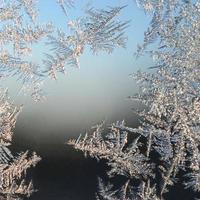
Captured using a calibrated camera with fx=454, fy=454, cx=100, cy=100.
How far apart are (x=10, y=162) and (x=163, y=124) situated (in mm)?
440

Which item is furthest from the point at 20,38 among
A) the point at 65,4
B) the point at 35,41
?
the point at 65,4

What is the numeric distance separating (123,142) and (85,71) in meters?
0.22

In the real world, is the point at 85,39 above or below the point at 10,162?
above

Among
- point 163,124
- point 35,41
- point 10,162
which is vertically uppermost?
point 35,41

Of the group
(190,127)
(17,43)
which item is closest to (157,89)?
(190,127)

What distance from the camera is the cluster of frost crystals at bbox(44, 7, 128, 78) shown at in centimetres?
120

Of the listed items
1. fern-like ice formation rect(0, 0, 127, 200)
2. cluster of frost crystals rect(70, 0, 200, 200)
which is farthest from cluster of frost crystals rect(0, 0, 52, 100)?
cluster of frost crystals rect(70, 0, 200, 200)

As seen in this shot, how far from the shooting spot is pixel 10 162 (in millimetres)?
1278

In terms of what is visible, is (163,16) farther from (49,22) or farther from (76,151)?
(76,151)

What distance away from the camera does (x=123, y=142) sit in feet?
4.04

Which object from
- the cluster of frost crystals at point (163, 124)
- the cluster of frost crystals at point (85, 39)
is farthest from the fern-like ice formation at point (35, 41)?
the cluster of frost crystals at point (163, 124)

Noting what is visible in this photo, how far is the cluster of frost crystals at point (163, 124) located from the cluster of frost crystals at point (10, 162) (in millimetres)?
165

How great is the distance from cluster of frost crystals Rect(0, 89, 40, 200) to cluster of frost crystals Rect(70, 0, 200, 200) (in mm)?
165

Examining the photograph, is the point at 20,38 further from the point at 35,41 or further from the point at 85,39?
the point at 85,39
